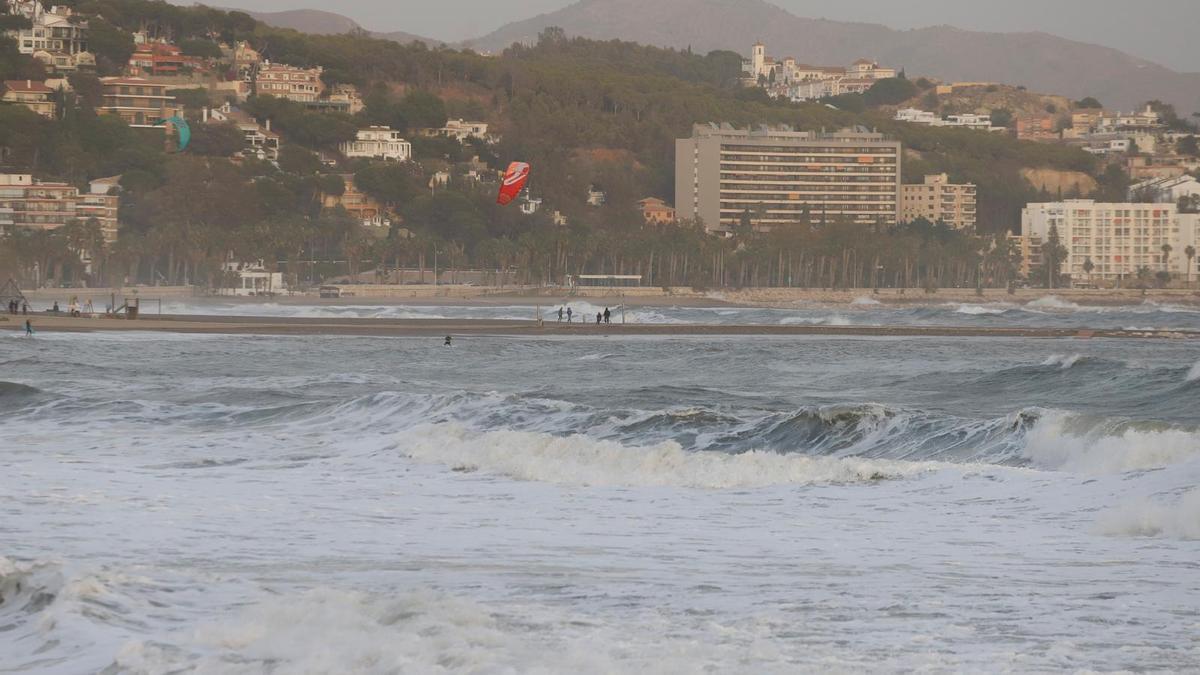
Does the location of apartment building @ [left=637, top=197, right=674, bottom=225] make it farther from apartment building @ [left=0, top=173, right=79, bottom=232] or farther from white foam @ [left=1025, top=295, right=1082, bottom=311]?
apartment building @ [left=0, top=173, right=79, bottom=232]

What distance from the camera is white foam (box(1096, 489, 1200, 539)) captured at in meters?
12.5

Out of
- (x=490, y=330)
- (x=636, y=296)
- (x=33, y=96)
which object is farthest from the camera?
(x=33, y=96)

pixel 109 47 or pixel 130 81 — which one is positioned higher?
pixel 109 47

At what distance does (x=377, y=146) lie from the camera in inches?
5714

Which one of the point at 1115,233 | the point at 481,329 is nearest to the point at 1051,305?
the point at 1115,233

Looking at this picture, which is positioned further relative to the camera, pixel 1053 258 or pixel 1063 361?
pixel 1053 258

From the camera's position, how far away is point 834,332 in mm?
49875

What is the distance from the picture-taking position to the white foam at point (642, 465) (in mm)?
16266

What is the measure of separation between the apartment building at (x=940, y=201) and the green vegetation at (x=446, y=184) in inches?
134

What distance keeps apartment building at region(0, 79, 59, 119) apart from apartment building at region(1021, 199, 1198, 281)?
90859 mm

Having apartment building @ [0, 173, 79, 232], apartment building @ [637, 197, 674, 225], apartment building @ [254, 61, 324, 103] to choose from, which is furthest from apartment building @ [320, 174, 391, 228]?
apartment building @ [637, 197, 674, 225]

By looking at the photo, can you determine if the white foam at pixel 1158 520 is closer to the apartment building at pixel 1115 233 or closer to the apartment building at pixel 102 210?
the apartment building at pixel 102 210

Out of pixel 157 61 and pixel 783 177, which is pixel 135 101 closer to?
pixel 157 61

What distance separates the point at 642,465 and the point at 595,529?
12.3ft
